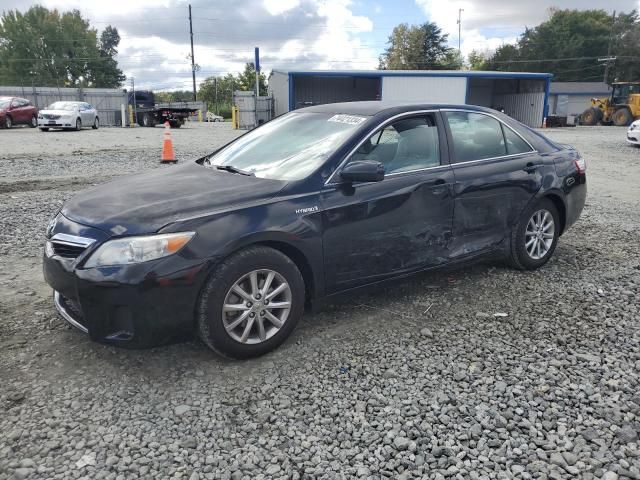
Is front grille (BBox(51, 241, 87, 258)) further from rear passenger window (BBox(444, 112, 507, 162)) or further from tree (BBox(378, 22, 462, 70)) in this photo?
tree (BBox(378, 22, 462, 70))

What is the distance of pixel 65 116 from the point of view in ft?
78.0

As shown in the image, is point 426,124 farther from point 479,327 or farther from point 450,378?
point 450,378

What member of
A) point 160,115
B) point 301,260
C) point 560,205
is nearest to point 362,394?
point 301,260

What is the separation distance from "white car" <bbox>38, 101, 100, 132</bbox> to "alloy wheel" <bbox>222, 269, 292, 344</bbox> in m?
23.7

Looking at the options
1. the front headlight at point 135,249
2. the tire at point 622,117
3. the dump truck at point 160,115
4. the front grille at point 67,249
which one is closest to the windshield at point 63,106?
the dump truck at point 160,115

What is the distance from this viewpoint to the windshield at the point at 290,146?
375 cm

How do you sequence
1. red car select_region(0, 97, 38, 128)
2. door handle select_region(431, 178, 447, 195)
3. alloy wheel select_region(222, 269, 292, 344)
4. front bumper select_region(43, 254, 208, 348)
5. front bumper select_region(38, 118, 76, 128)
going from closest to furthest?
front bumper select_region(43, 254, 208, 348) → alloy wheel select_region(222, 269, 292, 344) → door handle select_region(431, 178, 447, 195) → front bumper select_region(38, 118, 76, 128) → red car select_region(0, 97, 38, 128)

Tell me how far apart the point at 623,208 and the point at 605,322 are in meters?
Answer: 4.94

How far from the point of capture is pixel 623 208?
26.6 ft

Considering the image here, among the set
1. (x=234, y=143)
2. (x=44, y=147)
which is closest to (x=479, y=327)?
(x=234, y=143)

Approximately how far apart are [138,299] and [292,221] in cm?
103

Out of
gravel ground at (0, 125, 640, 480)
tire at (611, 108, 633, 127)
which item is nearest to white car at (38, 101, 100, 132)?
gravel ground at (0, 125, 640, 480)

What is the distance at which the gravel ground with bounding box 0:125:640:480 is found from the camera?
252 centimetres

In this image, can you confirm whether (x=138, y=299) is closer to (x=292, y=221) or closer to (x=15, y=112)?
(x=292, y=221)
